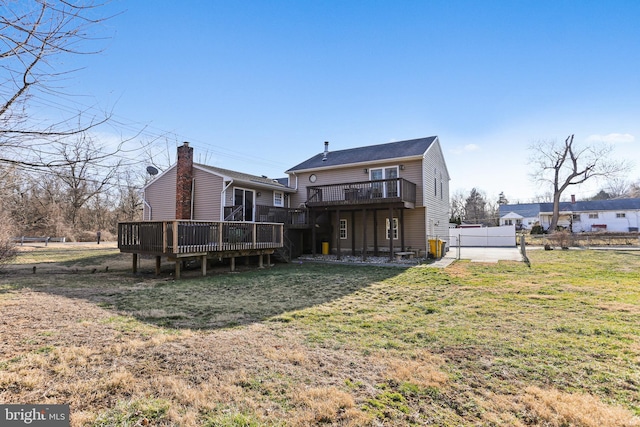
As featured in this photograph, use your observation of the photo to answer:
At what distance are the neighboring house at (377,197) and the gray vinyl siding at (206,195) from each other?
440 cm

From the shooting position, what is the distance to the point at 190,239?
31.5ft

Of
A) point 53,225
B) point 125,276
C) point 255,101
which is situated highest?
point 255,101

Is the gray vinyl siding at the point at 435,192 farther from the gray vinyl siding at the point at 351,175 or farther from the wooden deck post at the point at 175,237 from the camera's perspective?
the wooden deck post at the point at 175,237

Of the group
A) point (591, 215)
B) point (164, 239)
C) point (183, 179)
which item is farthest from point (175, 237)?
point (591, 215)

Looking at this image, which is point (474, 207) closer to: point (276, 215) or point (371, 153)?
point (371, 153)

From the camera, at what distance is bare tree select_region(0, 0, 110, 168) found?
2391 mm

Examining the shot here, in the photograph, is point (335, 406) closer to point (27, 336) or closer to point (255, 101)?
point (27, 336)

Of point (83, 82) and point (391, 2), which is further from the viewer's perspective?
point (391, 2)

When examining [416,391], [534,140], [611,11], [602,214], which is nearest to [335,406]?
[416,391]

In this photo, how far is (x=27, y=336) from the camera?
403 centimetres

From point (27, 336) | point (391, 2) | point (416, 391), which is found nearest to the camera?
point (416, 391)

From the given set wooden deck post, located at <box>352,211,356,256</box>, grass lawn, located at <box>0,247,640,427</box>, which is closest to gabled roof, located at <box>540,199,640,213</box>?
wooden deck post, located at <box>352,211,356,256</box>

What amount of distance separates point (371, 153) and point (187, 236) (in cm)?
1157

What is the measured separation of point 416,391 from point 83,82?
14.3 ft
